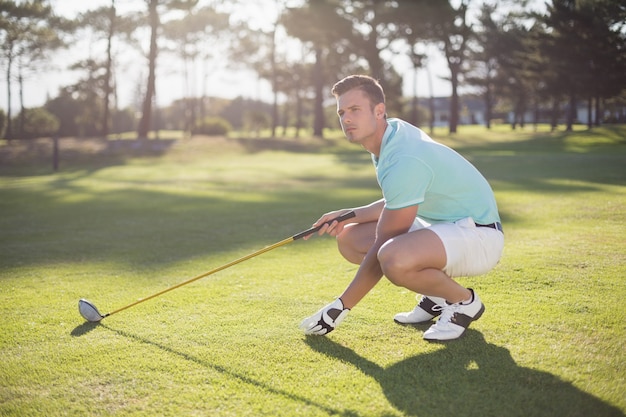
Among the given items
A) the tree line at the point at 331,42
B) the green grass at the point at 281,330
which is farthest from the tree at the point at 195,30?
the green grass at the point at 281,330

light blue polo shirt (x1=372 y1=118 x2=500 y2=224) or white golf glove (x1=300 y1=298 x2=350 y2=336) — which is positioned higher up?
light blue polo shirt (x1=372 y1=118 x2=500 y2=224)

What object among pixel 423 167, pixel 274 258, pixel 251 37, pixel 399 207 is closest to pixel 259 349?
pixel 399 207

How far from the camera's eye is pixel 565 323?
3.96 metres

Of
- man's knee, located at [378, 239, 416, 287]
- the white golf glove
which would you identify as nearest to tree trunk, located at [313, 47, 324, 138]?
the white golf glove

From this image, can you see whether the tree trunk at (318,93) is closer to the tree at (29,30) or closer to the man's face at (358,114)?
the tree at (29,30)

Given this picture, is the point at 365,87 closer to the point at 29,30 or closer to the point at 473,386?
the point at 473,386

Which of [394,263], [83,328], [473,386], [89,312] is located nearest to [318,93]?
[89,312]

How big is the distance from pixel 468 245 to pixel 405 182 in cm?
62

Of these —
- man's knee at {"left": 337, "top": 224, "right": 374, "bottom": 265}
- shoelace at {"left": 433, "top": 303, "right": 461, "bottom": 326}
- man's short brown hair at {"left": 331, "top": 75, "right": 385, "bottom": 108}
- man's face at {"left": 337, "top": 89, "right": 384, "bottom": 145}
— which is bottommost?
shoelace at {"left": 433, "top": 303, "right": 461, "bottom": 326}

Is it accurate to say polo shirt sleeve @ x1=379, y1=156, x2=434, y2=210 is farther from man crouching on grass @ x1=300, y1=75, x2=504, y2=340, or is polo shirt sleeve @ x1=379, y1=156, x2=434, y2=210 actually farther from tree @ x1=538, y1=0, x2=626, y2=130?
tree @ x1=538, y1=0, x2=626, y2=130

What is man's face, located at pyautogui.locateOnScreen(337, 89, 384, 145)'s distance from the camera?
12.6 ft

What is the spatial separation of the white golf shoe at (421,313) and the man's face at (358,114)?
1.32m

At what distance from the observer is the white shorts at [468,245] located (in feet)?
12.0

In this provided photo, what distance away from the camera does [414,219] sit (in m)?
3.75
